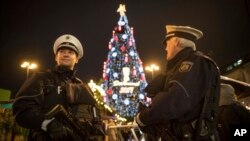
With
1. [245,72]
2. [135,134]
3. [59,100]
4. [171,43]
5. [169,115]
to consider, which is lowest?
[135,134]

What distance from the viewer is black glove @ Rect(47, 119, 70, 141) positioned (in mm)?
3381

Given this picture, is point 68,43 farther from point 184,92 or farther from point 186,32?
point 184,92

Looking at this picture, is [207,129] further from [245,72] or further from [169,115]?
[245,72]

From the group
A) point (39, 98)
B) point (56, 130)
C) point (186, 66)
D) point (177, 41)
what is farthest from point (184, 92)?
point (39, 98)

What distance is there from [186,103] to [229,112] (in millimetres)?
1671

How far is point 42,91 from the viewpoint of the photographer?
387cm

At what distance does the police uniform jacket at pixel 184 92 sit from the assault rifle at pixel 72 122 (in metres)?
0.81

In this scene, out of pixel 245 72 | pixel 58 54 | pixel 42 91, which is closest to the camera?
pixel 42 91

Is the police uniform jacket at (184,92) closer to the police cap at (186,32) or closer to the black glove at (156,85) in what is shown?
the black glove at (156,85)

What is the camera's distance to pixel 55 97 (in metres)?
3.94

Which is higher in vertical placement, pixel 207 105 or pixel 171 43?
pixel 171 43

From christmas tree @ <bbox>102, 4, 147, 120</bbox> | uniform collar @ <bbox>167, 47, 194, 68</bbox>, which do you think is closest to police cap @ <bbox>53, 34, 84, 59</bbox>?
uniform collar @ <bbox>167, 47, 194, 68</bbox>

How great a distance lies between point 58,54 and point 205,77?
93.9 inches

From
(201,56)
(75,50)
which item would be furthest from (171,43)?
(75,50)
